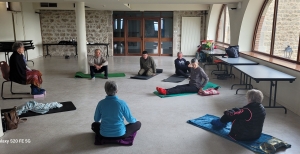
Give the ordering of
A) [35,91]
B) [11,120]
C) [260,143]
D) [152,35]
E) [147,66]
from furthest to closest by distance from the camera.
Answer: [152,35] < [147,66] < [35,91] < [11,120] < [260,143]

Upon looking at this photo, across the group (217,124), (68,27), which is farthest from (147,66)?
(68,27)

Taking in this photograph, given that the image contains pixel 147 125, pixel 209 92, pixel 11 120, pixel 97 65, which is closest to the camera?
pixel 11 120

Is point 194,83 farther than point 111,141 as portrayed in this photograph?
Yes

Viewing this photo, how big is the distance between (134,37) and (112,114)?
10498mm

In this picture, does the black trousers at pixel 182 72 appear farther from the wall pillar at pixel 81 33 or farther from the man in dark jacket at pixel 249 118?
the man in dark jacket at pixel 249 118

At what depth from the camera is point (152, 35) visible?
43.2 ft

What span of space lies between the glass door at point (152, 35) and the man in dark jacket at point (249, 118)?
1022 cm

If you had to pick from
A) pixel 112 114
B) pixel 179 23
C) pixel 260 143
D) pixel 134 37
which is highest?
pixel 179 23

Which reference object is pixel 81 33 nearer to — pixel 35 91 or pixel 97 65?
pixel 97 65

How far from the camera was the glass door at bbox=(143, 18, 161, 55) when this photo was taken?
12992 millimetres

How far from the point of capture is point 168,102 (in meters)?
4.97

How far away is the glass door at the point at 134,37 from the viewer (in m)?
13.0

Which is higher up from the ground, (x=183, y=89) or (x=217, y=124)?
(x=183, y=89)

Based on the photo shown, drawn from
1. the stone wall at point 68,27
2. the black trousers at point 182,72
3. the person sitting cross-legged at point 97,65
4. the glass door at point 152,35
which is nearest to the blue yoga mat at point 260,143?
the black trousers at point 182,72
